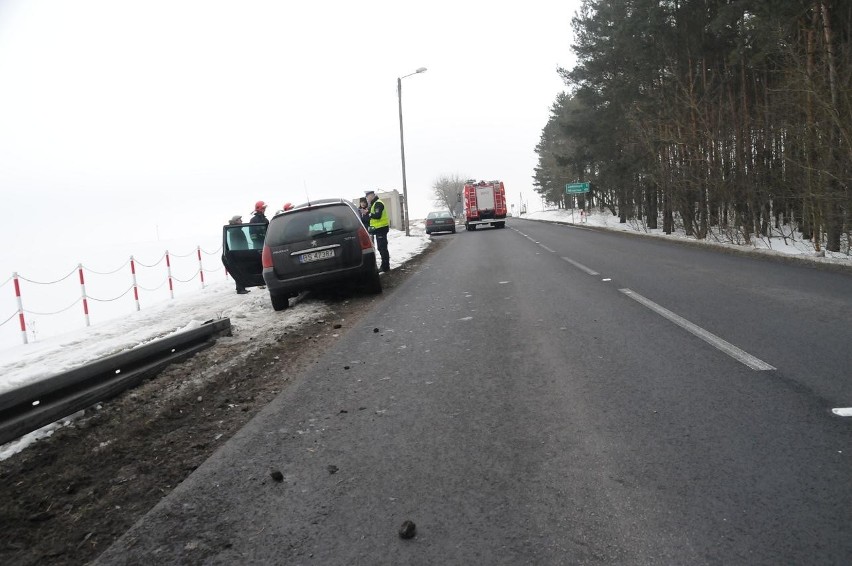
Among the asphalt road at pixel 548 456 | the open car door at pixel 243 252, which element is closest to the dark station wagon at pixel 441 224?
the open car door at pixel 243 252

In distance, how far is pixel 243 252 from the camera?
11648 millimetres

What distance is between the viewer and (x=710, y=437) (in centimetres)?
333

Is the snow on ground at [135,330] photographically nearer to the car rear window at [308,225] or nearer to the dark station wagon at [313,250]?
the dark station wagon at [313,250]

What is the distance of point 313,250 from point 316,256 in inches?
4.4

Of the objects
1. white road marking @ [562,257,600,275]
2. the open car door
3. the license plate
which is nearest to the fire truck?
white road marking @ [562,257,600,275]

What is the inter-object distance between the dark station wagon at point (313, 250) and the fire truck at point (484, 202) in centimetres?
3066

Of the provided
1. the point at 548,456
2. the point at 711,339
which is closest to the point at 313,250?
the point at 711,339

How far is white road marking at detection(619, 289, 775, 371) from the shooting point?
469 centimetres

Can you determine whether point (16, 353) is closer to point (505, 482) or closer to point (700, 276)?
point (505, 482)

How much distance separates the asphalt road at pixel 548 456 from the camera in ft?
8.00

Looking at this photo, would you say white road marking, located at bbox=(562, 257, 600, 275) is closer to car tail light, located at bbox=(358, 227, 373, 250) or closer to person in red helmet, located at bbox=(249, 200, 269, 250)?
car tail light, located at bbox=(358, 227, 373, 250)

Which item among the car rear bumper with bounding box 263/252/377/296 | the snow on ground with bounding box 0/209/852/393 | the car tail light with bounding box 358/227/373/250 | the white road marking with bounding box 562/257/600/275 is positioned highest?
the car tail light with bounding box 358/227/373/250

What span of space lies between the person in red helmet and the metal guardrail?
5.42 metres

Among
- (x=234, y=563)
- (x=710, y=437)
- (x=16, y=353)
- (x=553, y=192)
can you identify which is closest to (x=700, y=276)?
(x=710, y=437)
